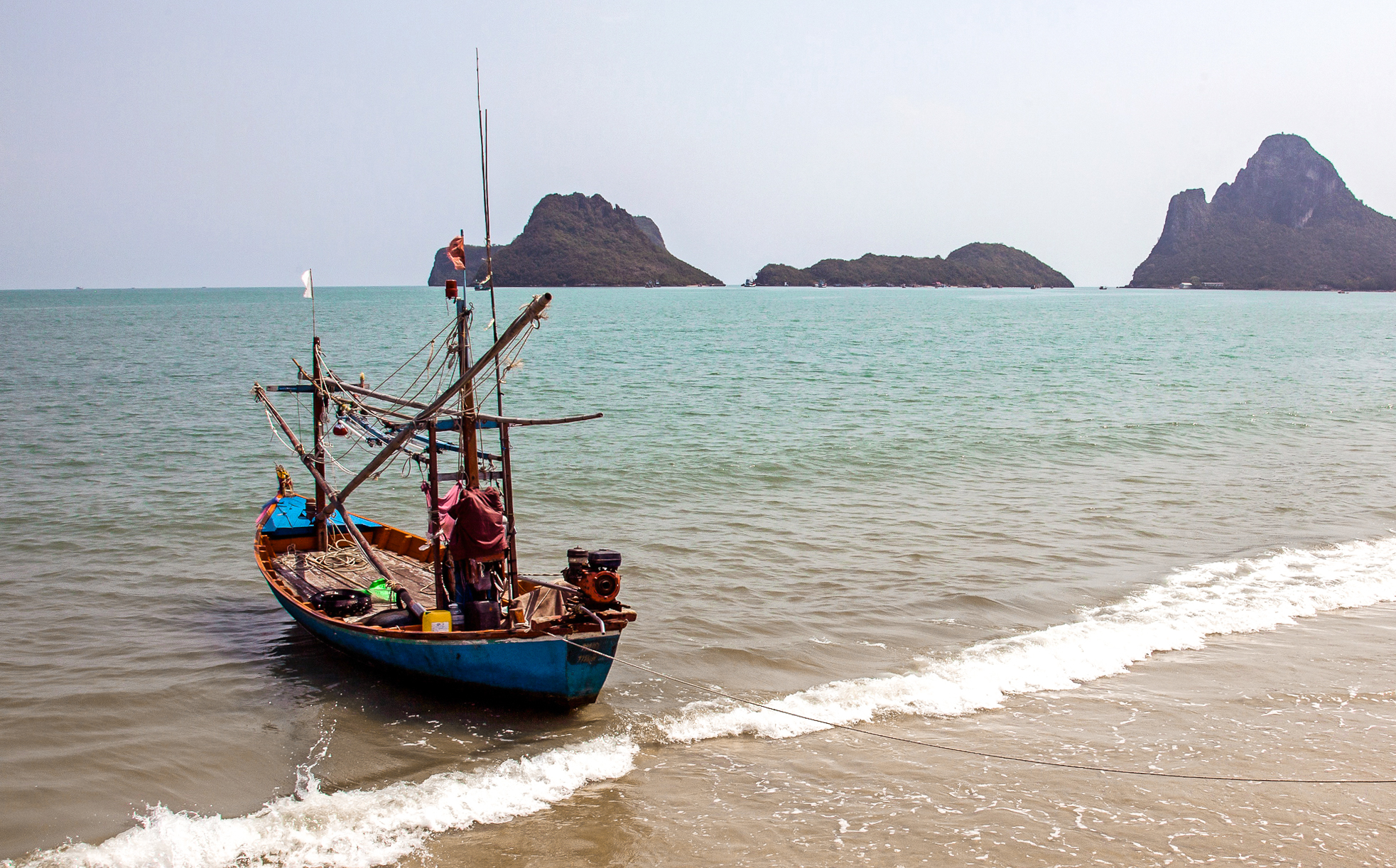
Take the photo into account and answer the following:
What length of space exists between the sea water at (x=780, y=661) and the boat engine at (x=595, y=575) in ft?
4.04

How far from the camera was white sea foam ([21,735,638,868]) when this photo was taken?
24.6 ft

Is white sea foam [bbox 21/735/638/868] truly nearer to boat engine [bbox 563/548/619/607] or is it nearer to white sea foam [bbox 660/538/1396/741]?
white sea foam [bbox 660/538/1396/741]

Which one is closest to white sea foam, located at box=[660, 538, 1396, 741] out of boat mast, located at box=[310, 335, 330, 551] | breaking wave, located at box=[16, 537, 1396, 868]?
breaking wave, located at box=[16, 537, 1396, 868]

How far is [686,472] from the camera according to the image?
2142cm

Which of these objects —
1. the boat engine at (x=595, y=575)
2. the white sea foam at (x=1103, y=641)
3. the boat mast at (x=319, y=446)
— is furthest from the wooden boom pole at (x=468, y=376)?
the white sea foam at (x=1103, y=641)

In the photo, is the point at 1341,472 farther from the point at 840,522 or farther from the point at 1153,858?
the point at 1153,858

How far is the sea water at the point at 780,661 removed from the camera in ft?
25.3

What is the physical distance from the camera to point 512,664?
31.3ft

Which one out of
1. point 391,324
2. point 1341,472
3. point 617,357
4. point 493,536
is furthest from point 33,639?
point 391,324

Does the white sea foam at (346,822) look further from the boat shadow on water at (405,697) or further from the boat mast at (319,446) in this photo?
the boat mast at (319,446)

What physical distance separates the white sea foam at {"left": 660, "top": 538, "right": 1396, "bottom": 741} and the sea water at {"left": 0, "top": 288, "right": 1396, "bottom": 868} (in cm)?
6

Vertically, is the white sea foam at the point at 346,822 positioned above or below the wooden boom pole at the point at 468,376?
below

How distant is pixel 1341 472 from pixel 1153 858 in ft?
59.5

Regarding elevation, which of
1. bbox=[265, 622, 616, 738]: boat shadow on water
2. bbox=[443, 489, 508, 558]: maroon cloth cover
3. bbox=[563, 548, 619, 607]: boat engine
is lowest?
bbox=[265, 622, 616, 738]: boat shadow on water
